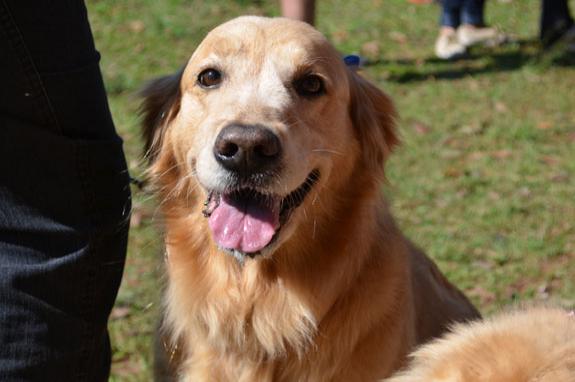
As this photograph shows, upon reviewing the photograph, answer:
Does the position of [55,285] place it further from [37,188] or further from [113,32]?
[113,32]

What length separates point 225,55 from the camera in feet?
10.3

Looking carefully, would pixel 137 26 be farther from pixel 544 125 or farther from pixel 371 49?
pixel 544 125

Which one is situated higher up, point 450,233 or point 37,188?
point 37,188

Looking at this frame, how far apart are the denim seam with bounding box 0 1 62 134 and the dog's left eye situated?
93 cm

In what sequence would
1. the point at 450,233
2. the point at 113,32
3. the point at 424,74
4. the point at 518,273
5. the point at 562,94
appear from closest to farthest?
Answer: the point at 518,273 → the point at 450,233 → the point at 562,94 → the point at 424,74 → the point at 113,32

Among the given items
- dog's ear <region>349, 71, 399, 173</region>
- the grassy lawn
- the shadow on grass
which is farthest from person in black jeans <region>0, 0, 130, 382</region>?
the shadow on grass

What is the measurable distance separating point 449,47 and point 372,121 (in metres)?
5.30

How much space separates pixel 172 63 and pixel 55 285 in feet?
18.5

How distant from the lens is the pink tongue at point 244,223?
9.37 feet

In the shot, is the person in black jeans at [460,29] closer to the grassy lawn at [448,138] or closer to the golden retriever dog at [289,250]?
the grassy lawn at [448,138]

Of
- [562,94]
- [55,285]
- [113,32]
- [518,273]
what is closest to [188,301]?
[55,285]

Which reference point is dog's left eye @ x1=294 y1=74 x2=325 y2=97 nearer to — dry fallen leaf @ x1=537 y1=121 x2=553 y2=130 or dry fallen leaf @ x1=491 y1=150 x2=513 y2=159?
dry fallen leaf @ x1=491 y1=150 x2=513 y2=159

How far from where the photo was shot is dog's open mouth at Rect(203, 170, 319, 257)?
9.38 ft

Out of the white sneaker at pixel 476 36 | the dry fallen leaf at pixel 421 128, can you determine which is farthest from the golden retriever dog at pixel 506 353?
the white sneaker at pixel 476 36
